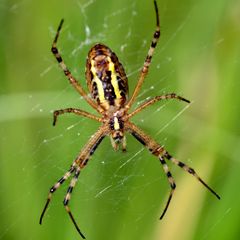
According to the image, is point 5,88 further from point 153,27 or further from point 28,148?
point 153,27

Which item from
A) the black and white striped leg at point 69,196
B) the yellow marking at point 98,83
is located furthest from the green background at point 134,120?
the yellow marking at point 98,83

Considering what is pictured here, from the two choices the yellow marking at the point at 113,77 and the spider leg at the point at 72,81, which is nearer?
the yellow marking at the point at 113,77

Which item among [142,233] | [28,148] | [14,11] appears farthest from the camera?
[14,11]

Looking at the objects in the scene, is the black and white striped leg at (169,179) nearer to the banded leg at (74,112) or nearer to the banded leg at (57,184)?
the banded leg at (74,112)

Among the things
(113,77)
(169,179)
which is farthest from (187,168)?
(113,77)

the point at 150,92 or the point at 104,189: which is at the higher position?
the point at 150,92

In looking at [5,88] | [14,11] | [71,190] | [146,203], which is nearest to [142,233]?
[146,203]

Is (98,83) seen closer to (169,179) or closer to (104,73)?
(104,73)

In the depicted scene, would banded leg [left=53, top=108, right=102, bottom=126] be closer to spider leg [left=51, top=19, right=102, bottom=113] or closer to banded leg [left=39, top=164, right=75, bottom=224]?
spider leg [left=51, top=19, right=102, bottom=113]

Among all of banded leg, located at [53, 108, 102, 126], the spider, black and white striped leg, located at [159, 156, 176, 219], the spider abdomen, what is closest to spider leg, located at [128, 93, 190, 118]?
the spider
